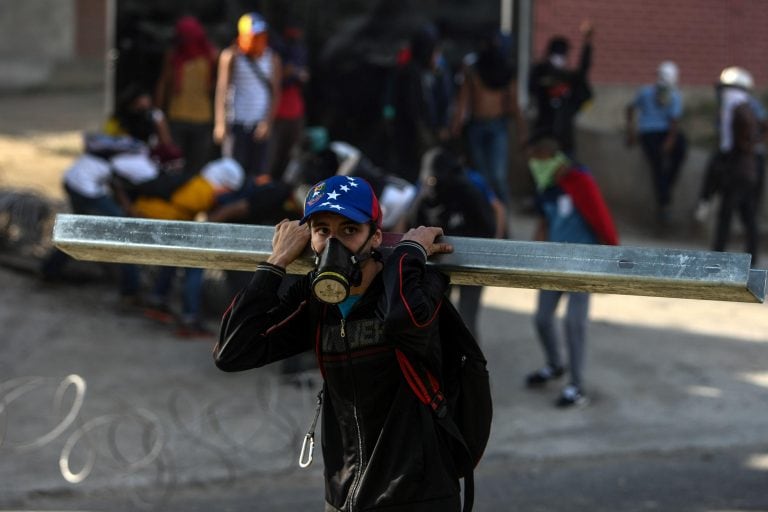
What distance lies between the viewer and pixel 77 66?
23.4 meters

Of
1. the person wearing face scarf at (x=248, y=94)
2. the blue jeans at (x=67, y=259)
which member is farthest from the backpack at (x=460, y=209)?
the person wearing face scarf at (x=248, y=94)

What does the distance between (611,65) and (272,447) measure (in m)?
9.48

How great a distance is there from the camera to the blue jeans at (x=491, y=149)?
12617 millimetres

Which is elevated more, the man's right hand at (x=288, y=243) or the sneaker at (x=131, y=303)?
the man's right hand at (x=288, y=243)

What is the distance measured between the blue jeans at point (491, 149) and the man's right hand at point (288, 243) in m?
8.69

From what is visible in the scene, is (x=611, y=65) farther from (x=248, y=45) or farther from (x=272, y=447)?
(x=272, y=447)

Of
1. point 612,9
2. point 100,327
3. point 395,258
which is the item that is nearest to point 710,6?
point 612,9

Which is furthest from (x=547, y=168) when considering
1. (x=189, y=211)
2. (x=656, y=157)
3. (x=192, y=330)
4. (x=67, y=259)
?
(x=656, y=157)

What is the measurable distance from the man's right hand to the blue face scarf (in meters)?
5.01

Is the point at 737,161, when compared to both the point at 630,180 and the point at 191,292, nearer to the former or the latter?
the point at 630,180

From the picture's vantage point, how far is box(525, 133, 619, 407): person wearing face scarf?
8.66 metres

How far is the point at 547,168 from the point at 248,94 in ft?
12.4

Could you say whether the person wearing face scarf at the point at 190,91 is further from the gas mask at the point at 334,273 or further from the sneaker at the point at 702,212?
the gas mask at the point at 334,273

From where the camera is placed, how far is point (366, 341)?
3969 millimetres
